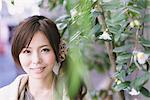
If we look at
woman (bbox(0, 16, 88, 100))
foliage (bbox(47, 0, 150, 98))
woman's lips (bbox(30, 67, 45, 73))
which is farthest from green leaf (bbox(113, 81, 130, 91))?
woman's lips (bbox(30, 67, 45, 73))

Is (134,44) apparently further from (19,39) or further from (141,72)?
(19,39)

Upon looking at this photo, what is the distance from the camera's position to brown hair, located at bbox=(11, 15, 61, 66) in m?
1.08

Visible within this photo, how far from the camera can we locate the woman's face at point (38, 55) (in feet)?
3.53

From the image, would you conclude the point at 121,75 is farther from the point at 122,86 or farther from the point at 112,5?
the point at 112,5

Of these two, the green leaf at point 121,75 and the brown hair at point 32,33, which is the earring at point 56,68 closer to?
the brown hair at point 32,33

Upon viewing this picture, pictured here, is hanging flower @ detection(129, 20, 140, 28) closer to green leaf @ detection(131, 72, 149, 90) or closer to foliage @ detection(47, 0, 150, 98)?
foliage @ detection(47, 0, 150, 98)

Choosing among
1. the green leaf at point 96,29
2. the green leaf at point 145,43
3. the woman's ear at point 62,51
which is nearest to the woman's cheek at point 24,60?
the woman's ear at point 62,51

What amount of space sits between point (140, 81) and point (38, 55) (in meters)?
0.31

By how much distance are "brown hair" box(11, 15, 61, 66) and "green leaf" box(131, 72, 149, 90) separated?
9.9 inches

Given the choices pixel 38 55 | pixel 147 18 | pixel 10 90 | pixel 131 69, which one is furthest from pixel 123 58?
pixel 10 90

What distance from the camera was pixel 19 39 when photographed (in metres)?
1.09

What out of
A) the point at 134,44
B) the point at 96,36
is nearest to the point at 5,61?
the point at 96,36

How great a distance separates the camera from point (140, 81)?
1.11 meters

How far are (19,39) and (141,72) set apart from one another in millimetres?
396
